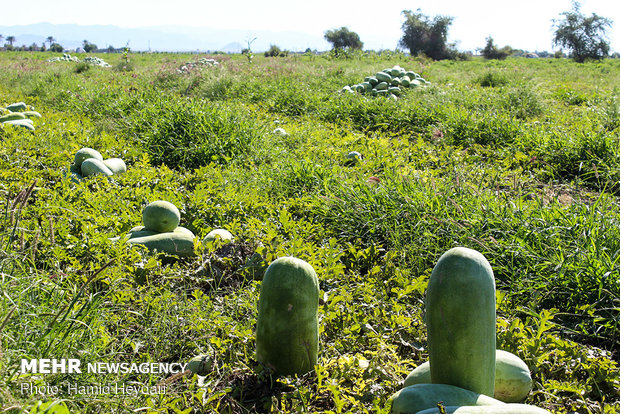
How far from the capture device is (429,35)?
4556 centimetres

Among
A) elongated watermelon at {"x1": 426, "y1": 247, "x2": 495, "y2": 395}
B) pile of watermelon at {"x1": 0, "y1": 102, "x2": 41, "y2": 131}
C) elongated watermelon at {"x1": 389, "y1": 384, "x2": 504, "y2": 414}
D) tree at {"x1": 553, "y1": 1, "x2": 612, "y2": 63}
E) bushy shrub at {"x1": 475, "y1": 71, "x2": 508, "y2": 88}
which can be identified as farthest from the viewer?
tree at {"x1": 553, "y1": 1, "x2": 612, "y2": 63}

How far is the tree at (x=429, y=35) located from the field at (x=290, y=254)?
133ft

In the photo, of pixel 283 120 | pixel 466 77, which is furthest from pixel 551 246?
pixel 466 77

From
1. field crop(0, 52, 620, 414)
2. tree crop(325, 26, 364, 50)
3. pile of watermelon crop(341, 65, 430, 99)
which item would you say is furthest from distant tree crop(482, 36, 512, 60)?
field crop(0, 52, 620, 414)

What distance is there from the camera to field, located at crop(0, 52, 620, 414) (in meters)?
2.18

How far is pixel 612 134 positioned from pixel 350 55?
1784 cm

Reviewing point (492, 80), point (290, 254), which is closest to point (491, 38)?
point (492, 80)

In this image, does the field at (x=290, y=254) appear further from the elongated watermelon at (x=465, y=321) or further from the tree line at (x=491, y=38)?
the tree line at (x=491, y=38)

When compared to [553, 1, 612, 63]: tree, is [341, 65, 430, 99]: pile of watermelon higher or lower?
lower

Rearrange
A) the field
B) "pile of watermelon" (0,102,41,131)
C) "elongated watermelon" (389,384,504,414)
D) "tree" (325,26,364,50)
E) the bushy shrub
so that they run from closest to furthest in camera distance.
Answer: "elongated watermelon" (389,384,504,414)
the field
"pile of watermelon" (0,102,41,131)
the bushy shrub
"tree" (325,26,364,50)

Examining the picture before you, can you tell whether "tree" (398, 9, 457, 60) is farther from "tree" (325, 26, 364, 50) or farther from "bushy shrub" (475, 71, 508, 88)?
"bushy shrub" (475, 71, 508, 88)

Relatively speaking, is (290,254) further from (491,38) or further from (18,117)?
(491,38)

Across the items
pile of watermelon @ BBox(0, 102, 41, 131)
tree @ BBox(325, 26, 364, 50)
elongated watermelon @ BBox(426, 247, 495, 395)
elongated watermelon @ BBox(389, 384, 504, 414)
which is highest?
tree @ BBox(325, 26, 364, 50)

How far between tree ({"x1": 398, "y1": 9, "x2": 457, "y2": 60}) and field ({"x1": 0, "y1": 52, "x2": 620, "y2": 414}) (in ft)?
133
